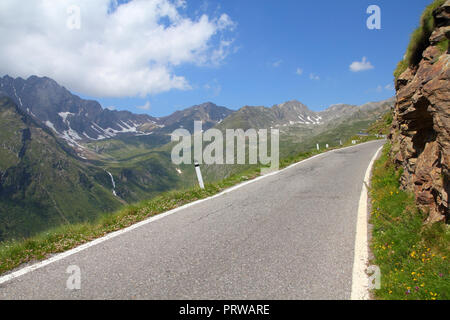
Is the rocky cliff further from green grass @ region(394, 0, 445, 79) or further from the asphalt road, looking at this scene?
the asphalt road

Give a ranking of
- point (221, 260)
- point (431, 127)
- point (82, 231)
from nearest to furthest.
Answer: point (221, 260) → point (431, 127) → point (82, 231)

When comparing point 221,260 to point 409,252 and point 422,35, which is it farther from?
point 422,35

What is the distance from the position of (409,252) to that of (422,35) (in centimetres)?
652

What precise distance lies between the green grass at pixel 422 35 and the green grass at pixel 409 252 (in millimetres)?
4554

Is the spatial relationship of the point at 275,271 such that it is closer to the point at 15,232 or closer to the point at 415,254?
the point at 415,254

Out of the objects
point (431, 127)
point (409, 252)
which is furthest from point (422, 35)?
point (409, 252)

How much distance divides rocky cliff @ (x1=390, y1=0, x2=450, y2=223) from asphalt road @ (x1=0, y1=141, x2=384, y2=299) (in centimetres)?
169

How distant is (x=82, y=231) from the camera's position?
7.04m

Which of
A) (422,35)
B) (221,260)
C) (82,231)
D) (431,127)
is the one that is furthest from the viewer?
(422,35)

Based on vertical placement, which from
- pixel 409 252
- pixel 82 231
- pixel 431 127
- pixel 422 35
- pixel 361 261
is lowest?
pixel 82 231

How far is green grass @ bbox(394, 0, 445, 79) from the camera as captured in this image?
7.22 m

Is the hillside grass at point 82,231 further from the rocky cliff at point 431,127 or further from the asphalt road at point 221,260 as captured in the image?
the rocky cliff at point 431,127

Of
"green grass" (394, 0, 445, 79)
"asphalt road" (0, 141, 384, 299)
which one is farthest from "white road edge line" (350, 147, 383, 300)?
"green grass" (394, 0, 445, 79)

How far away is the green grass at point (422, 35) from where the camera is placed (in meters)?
7.22
